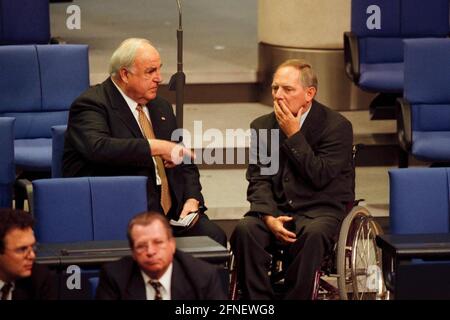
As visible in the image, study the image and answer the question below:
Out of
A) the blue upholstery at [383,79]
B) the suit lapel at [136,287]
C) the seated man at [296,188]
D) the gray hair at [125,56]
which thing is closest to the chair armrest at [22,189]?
the gray hair at [125,56]

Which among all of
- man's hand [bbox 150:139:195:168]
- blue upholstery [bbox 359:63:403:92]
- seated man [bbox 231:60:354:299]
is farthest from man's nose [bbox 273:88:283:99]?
blue upholstery [bbox 359:63:403:92]

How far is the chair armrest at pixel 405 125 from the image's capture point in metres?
6.59

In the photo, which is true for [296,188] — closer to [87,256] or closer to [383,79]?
[87,256]

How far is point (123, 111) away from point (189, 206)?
1.77 ft

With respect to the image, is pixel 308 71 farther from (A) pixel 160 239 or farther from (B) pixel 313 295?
(A) pixel 160 239

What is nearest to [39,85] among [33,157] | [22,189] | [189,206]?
[33,157]

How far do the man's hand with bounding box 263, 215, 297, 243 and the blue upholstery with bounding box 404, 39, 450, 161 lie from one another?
1.51m

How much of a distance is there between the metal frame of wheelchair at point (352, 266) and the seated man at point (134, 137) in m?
0.33

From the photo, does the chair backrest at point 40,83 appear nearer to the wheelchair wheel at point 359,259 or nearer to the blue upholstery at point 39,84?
the blue upholstery at point 39,84

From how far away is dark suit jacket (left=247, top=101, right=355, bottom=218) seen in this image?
17.2 ft

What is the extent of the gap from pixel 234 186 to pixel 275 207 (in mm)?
1396

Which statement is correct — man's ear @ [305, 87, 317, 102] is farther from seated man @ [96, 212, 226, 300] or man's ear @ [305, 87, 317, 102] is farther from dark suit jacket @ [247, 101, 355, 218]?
seated man @ [96, 212, 226, 300]

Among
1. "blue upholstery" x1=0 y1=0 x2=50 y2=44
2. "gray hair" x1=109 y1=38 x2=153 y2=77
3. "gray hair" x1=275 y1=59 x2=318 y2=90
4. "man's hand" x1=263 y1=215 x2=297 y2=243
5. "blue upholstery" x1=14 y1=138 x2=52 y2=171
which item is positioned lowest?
"man's hand" x1=263 y1=215 x2=297 y2=243

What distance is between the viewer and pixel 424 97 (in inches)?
263
